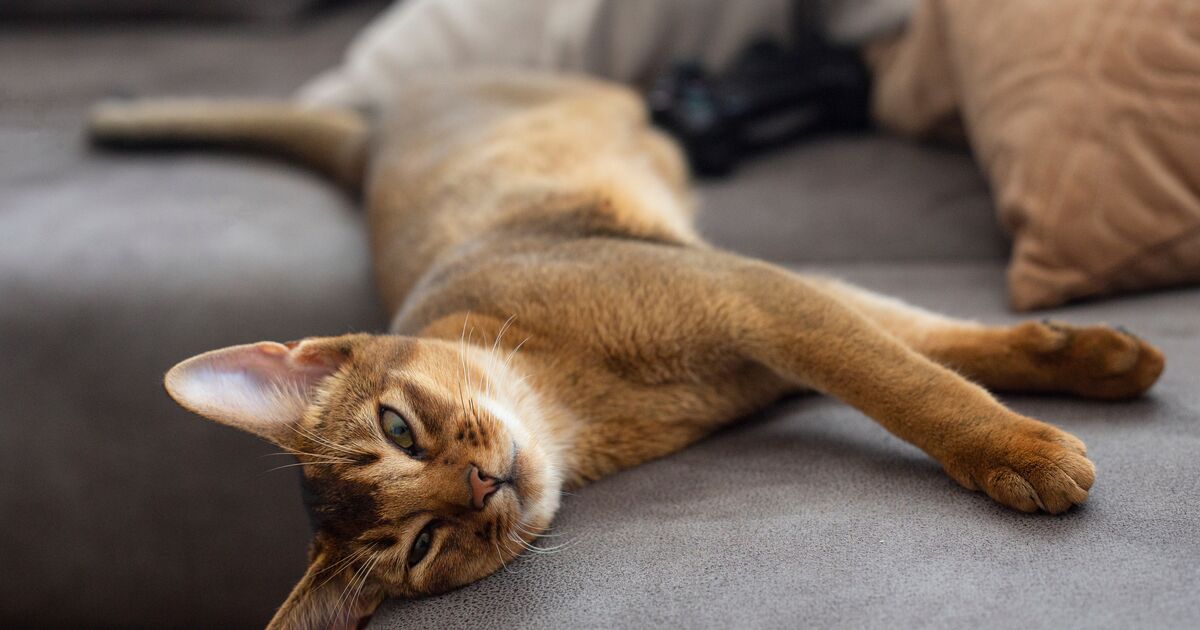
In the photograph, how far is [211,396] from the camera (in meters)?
1.20

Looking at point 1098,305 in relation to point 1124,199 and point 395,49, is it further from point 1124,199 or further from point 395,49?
point 395,49

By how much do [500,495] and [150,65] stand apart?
8.53 feet

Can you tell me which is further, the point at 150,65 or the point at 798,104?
the point at 150,65

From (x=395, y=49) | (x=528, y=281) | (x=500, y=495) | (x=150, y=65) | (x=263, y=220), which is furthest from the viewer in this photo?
(x=150, y=65)

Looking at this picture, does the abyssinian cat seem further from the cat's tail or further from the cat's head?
the cat's tail

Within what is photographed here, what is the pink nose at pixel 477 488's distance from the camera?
1169 mm

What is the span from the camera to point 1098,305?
1.61 meters

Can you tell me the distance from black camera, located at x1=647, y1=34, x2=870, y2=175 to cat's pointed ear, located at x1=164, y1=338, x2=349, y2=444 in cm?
132

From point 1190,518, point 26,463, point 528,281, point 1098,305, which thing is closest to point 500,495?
point 528,281

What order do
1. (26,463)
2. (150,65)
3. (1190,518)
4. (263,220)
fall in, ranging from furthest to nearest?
(150,65), (263,220), (26,463), (1190,518)

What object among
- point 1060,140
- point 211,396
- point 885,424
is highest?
point 211,396

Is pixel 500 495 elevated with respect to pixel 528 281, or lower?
lower

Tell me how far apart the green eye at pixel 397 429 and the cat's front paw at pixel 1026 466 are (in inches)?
28.8

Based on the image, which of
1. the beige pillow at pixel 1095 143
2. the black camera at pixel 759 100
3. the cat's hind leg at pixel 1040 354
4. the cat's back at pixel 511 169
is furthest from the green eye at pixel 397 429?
the black camera at pixel 759 100
